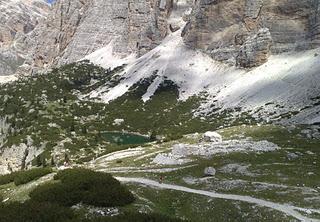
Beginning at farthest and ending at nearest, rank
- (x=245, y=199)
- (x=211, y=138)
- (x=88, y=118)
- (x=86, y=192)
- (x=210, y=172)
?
(x=88, y=118) < (x=211, y=138) < (x=210, y=172) < (x=245, y=199) < (x=86, y=192)

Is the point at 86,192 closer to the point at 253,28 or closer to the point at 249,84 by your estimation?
the point at 249,84

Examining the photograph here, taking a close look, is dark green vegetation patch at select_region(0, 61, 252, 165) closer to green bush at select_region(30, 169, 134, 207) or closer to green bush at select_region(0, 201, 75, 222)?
green bush at select_region(30, 169, 134, 207)

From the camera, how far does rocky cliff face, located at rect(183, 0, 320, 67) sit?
164875 millimetres

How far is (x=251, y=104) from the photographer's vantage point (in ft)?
453

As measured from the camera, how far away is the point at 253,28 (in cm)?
18088

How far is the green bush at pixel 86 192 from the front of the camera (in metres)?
32.0

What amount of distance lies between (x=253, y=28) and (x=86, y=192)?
159 m

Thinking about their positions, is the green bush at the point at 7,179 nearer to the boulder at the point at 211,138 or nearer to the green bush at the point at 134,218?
the green bush at the point at 134,218

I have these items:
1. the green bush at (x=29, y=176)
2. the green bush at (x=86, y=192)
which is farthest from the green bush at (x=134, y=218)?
the green bush at (x=29, y=176)

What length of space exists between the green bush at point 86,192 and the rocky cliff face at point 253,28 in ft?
442

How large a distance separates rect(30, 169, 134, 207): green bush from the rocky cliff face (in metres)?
135

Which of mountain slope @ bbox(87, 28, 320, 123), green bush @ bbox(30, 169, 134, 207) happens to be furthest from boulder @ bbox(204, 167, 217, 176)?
mountain slope @ bbox(87, 28, 320, 123)

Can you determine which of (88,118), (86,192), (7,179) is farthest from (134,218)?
(88,118)

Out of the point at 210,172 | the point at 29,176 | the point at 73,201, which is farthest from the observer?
the point at 210,172
